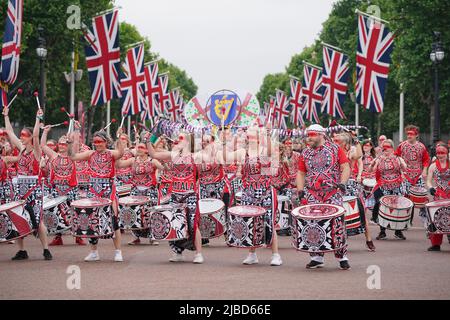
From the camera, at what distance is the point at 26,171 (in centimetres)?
1397

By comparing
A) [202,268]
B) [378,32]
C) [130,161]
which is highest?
[378,32]

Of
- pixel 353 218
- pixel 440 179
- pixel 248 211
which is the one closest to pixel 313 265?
pixel 248 211

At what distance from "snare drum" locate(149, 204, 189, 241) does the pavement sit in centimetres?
43

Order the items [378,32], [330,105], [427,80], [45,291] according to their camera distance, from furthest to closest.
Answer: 1. [427,80]
2. [330,105]
3. [378,32]
4. [45,291]

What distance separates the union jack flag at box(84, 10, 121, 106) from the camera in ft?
89.8

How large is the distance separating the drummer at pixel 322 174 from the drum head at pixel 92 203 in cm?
297

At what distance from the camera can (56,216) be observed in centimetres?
1625

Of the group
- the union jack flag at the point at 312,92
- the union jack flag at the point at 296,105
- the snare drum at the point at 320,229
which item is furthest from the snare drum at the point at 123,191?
the union jack flag at the point at 296,105

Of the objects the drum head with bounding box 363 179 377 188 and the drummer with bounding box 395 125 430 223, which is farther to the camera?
the drum head with bounding box 363 179 377 188

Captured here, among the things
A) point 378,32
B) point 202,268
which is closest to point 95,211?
point 202,268

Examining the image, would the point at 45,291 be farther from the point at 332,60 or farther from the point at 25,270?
the point at 332,60

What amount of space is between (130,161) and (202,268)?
3.21 meters

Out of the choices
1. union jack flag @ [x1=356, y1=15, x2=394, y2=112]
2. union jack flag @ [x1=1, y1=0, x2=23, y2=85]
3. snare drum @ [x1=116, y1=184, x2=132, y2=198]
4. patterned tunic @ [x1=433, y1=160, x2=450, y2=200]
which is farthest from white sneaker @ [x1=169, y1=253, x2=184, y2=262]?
union jack flag @ [x1=356, y1=15, x2=394, y2=112]

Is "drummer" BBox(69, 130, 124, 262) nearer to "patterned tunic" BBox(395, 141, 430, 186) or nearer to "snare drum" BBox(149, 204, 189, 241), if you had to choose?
"snare drum" BBox(149, 204, 189, 241)
